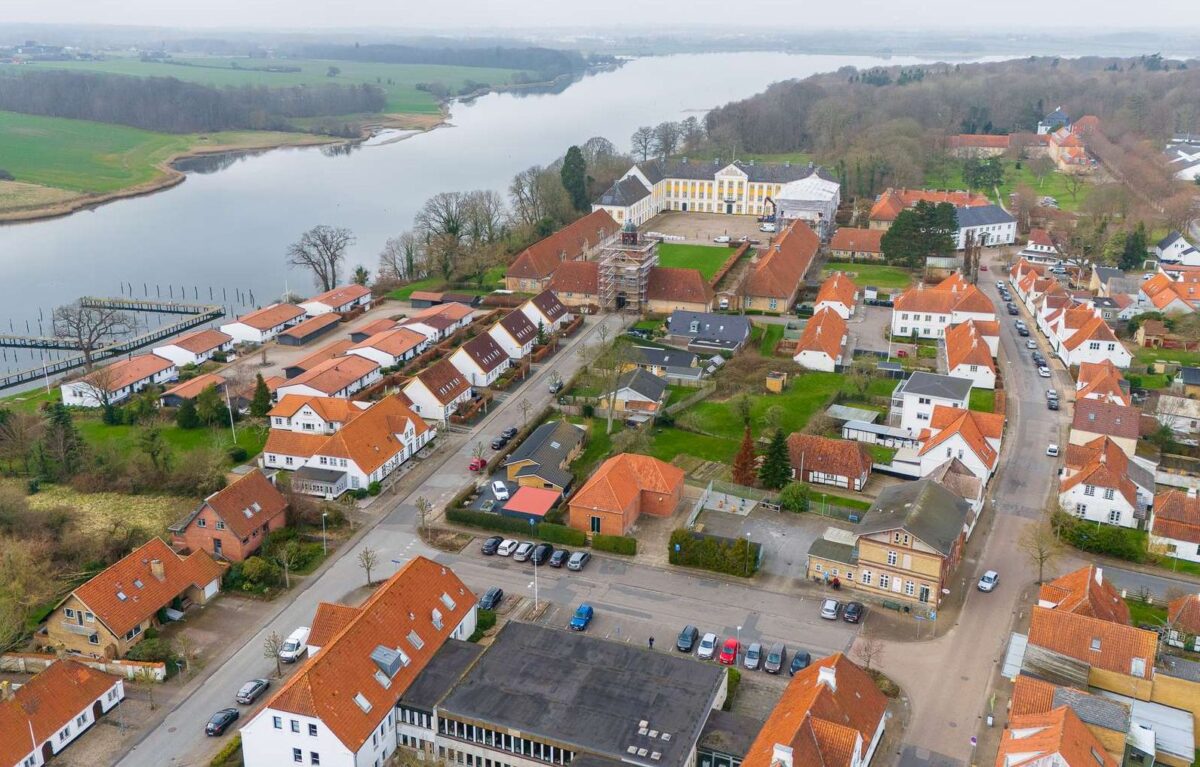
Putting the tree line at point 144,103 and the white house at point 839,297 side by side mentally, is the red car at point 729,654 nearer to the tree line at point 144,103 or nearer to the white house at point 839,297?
the white house at point 839,297

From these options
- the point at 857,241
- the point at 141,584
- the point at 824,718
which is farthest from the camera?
the point at 857,241

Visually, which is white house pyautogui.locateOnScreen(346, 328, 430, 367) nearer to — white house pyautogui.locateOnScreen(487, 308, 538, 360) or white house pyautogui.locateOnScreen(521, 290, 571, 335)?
white house pyautogui.locateOnScreen(487, 308, 538, 360)

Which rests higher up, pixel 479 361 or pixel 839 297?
pixel 839 297

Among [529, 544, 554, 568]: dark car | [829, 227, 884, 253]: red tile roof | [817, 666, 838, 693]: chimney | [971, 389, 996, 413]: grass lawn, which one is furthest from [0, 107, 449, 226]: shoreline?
[817, 666, 838, 693]: chimney

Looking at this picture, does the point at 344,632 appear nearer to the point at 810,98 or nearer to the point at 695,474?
the point at 695,474

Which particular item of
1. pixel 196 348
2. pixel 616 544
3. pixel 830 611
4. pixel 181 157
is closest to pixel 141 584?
pixel 616 544

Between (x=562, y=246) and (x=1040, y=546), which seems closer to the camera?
(x=1040, y=546)

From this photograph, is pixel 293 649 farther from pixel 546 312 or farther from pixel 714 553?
pixel 546 312
